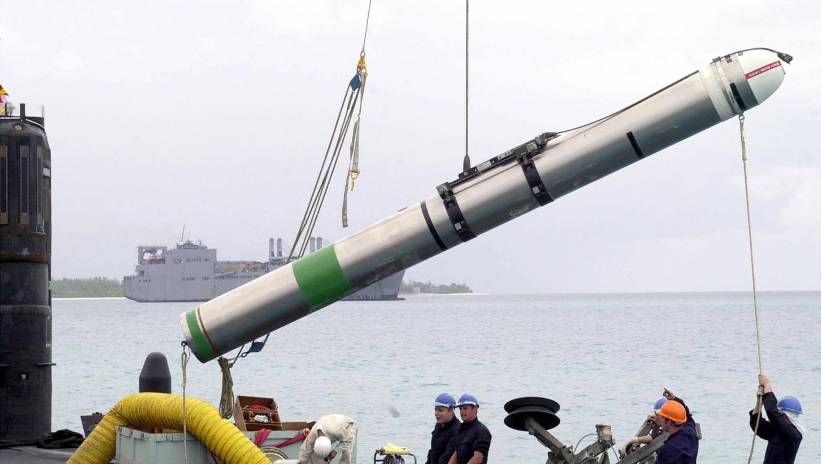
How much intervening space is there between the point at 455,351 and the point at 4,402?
65.6m

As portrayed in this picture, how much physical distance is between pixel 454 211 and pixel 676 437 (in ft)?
11.8

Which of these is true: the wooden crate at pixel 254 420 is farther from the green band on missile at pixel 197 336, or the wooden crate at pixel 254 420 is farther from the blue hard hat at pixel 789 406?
the blue hard hat at pixel 789 406

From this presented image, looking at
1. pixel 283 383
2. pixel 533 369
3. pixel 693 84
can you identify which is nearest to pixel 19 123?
pixel 693 84

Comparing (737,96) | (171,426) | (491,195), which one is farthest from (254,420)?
(737,96)

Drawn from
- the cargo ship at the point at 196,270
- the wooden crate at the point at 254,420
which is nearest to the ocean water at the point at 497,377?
the wooden crate at the point at 254,420

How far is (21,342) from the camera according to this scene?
1822 centimetres

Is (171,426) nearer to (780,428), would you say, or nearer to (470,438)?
(470,438)

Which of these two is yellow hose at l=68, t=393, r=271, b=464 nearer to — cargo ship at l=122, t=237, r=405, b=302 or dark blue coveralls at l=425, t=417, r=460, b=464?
dark blue coveralls at l=425, t=417, r=460, b=464

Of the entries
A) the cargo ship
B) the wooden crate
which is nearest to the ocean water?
the wooden crate

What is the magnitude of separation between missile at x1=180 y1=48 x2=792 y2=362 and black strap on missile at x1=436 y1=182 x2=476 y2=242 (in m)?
0.01

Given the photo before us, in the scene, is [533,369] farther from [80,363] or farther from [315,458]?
[315,458]

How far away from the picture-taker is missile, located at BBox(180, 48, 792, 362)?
12211mm

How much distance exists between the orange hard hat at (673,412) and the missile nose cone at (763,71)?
350cm

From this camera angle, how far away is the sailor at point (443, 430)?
45.3 ft
